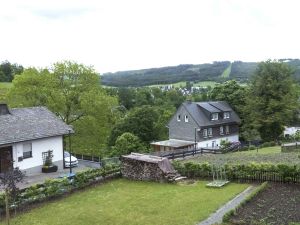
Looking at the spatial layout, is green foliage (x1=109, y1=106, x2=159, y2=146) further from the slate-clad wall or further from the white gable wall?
the slate-clad wall

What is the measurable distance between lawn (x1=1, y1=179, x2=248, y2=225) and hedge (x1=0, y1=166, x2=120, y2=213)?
662 mm

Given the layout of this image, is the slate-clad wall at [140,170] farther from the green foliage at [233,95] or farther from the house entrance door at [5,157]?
the green foliage at [233,95]

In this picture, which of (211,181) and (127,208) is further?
(211,181)

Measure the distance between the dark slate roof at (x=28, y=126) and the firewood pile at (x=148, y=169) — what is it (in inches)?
306

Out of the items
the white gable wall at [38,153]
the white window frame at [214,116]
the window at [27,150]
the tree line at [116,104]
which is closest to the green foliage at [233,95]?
the tree line at [116,104]

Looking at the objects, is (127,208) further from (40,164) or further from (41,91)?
(41,91)

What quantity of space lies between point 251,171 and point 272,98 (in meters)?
33.3

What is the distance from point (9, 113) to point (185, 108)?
106 ft

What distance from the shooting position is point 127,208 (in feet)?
72.1

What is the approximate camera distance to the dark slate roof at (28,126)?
31438 millimetres

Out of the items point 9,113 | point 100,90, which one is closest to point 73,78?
point 100,90

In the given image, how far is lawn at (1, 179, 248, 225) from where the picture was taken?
65.0 ft

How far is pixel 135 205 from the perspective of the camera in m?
22.6

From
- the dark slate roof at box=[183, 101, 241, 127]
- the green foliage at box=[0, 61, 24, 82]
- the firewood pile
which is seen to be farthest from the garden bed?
the green foliage at box=[0, 61, 24, 82]
